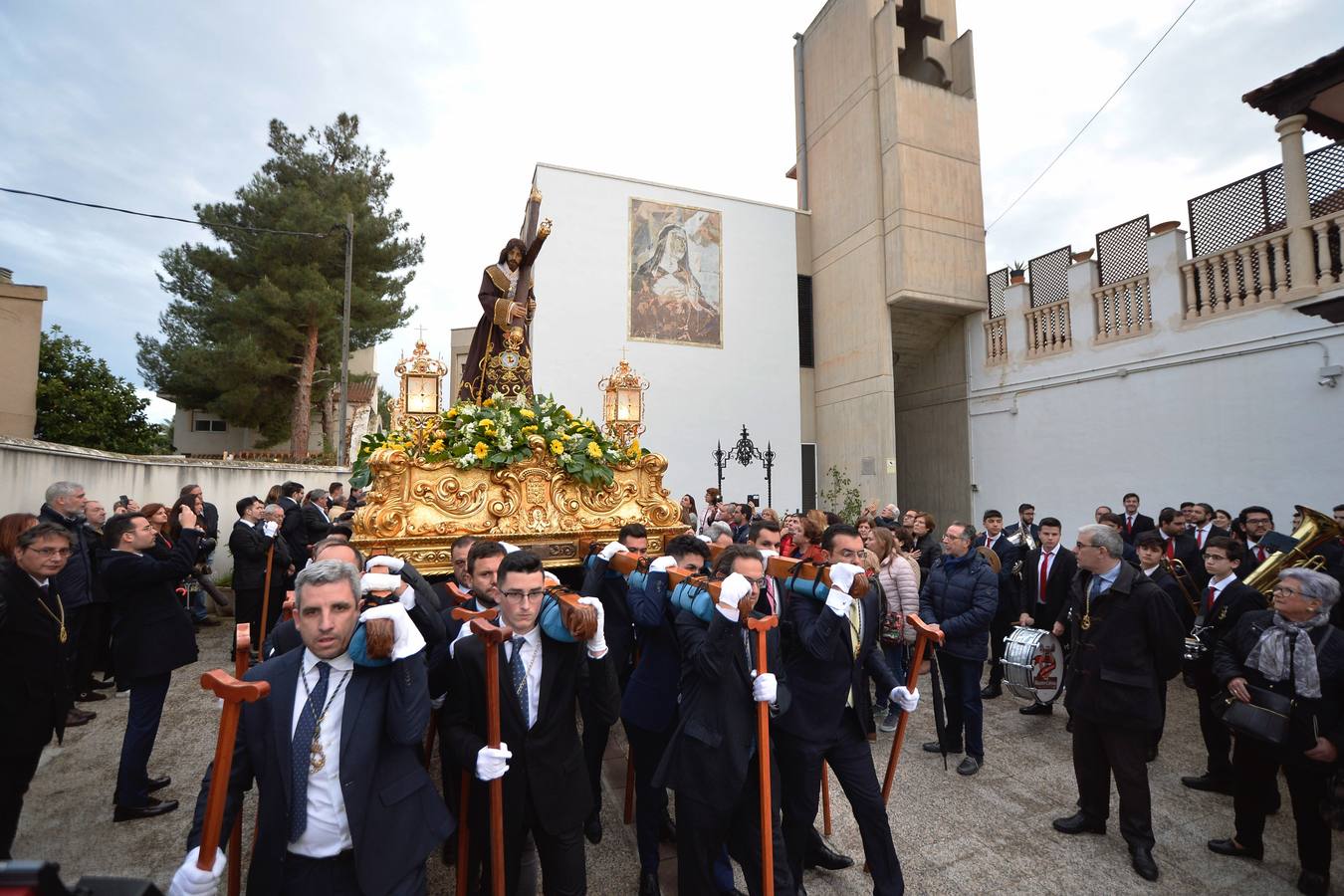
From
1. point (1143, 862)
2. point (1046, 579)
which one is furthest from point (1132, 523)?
point (1143, 862)

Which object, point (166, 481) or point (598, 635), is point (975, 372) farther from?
point (166, 481)

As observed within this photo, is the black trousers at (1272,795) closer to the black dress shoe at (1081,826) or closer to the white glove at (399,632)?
the black dress shoe at (1081,826)

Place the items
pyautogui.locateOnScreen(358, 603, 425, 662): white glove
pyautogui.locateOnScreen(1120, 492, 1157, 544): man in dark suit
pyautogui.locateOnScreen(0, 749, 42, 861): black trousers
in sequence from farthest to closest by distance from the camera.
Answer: pyautogui.locateOnScreen(1120, 492, 1157, 544): man in dark suit, pyautogui.locateOnScreen(0, 749, 42, 861): black trousers, pyautogui.locateOnScreen(358, 603, 425, 662): white glove

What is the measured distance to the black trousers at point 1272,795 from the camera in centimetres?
328

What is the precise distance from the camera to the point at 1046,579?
6.36 meters

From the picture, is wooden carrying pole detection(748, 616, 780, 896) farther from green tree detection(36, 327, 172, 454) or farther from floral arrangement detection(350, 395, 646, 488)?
green tree detection(36, 327, 172, 454)

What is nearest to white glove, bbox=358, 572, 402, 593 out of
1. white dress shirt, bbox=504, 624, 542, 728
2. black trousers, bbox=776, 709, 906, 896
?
white dress shirt, bbox=504, 624, 542, 728

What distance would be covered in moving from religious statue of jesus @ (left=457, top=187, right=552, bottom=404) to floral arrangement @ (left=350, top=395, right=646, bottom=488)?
771mm

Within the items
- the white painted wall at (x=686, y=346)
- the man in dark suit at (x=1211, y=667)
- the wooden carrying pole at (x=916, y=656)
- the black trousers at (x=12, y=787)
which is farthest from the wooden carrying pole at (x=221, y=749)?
the white painted wall at (x=686, y=346)

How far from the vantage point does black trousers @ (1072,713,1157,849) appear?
3.60 meters

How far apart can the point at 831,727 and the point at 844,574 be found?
31.7 inches

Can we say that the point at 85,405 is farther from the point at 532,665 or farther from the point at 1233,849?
the point at 1233,849

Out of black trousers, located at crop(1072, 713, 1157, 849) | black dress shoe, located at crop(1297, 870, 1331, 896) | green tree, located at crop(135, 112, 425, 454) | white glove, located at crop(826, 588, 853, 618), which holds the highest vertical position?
green tree, located at crop(135, 112, 425, 454)

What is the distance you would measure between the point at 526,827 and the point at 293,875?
926 millimetres
